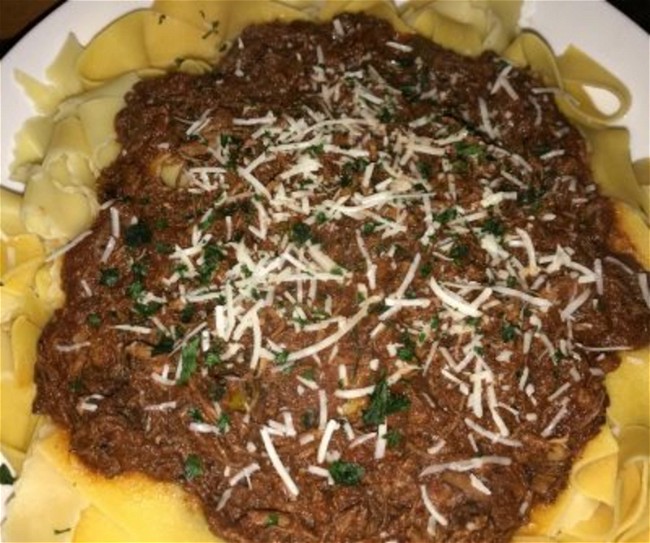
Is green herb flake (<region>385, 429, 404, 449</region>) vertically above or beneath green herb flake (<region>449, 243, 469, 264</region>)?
beneath

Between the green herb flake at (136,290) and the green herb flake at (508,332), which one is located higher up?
the green herb flake at (508,332)

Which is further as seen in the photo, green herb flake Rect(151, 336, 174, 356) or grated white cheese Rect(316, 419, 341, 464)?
green herb flake Rect(151, 336, 174, 356)

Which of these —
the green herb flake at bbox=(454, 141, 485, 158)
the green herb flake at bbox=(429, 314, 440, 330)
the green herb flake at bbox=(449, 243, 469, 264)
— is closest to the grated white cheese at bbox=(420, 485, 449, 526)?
the green herb flake at bbox=(429, 314, 440, 330)

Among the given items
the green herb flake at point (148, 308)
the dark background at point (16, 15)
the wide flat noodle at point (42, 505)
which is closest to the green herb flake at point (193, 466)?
the wide flat noodle at point (42, 505)

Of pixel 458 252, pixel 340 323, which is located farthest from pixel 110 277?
pixel 458 252

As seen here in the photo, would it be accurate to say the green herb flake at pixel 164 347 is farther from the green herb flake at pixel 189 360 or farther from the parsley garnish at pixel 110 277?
the parsley garnish at pixel 110 277

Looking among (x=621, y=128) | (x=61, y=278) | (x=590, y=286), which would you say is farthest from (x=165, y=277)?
(x=621, y=128)

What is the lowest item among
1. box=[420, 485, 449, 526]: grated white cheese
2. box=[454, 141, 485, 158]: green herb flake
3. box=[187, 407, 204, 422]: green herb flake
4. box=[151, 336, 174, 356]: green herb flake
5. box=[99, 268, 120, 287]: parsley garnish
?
box=[187, 407, 204, 422]: green herb flake

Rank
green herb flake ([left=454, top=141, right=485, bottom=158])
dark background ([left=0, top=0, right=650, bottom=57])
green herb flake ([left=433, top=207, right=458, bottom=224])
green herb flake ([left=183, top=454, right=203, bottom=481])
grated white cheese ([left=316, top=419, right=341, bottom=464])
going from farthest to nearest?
dark background ([left=0, top=0, right=650, bottom=57])
green herb flake ([left=454, top=141, right=485, bottom=158])
green herb flake ([left=433, top=207, right=458, bottom=224])
green herb flake ([left=183, top=454, right=203, bottom=481])
grated white cheese ([left=316, top=419, right=341, bottom=464])

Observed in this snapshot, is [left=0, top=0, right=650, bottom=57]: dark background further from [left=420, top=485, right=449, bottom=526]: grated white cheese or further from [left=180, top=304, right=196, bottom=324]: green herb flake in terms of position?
[left=420, top=485, right=449, bottom=526]: grated white cheese
